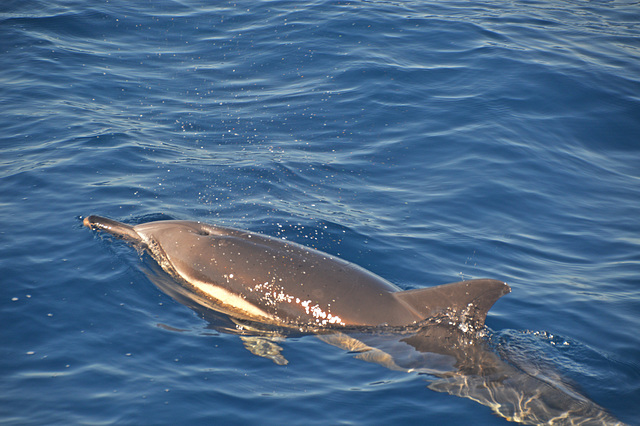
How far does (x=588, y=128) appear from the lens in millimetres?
15656

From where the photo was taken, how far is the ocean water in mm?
7527

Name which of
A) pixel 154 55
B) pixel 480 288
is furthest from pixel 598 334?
pixel 154 55

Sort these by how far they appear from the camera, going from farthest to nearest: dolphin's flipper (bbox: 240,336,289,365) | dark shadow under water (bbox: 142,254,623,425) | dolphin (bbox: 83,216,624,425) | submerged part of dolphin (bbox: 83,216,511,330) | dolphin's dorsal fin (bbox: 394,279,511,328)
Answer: submerged part of dolphin (bbox: 83,216,511,330)
dolphin's flipper (bbox: 240,336,289,365)
dolphin's dorsal fin (bbox: 394,279,511,328)
dolphin (bbox: 83,216,624,425)
dark shadow under water (bbox: 142,254,623,425)

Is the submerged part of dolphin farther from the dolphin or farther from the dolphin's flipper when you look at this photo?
the dolphin's flipper

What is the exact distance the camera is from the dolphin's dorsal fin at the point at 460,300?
771cm

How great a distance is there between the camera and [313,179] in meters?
13.1

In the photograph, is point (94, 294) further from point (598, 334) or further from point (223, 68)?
point (223, 68)

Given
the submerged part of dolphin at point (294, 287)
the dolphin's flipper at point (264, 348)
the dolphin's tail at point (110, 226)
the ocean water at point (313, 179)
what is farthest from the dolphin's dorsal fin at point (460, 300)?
the dolphin's tail at point (110, 226)

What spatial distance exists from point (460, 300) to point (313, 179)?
19.0 feet

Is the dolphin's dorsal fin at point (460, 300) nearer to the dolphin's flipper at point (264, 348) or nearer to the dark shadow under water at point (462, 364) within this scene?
the dark shadow under water at point (462, 364)

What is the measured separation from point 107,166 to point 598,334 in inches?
381

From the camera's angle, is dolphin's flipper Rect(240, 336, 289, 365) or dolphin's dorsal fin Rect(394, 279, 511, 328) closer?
dolphin's dorsal fin Rect(394, 279, 511, 328)

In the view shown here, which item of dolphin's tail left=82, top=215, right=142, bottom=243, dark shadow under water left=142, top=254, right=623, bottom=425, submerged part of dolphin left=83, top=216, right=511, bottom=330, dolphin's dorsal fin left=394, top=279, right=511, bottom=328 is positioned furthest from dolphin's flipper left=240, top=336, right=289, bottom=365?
dolphin's tail left=82, top=215, right=142, bottom=243

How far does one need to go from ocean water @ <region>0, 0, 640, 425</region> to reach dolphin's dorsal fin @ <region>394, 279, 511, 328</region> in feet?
2.44
